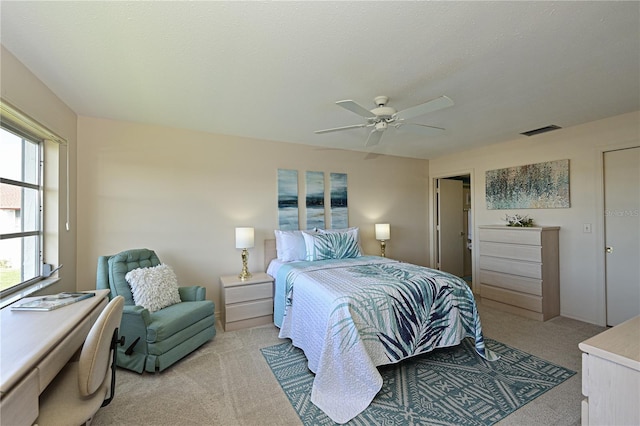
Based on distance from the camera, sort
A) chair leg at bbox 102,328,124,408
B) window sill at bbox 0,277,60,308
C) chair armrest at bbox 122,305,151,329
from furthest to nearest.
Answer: chair armrest at bbox 122,305,151,329 < window sill at bbox 0,277,60,308 < chair leg at bbox 102,328,124,408

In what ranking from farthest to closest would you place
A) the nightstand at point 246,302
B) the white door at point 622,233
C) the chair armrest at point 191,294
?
the nightstand at point 246,302 → the white door at point 622,233 → the chair armrest at point 191,294

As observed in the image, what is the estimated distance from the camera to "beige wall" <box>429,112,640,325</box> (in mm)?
3133

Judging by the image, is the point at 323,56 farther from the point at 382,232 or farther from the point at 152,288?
the point at 382,232

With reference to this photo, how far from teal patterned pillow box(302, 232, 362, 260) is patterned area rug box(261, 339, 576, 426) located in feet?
4.02

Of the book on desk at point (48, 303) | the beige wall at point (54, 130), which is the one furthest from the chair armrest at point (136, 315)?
the beige wall at point (54, 130)

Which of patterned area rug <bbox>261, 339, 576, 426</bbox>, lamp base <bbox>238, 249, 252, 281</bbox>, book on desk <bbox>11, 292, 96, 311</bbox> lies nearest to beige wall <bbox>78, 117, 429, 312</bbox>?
lamp base <bbox>238, 249, 252, 281</bbox>

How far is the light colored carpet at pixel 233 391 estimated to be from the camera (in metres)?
1.77

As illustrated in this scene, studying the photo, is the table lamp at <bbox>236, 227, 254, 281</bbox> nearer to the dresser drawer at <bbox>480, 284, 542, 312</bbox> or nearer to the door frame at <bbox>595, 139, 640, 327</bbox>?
the dresser drawer at <bbox>480, 284, 542, 312</bbox>

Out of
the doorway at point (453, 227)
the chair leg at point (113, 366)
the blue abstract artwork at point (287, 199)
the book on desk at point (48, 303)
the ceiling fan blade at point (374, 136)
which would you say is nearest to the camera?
Result: the chair leg at point (113, 366)

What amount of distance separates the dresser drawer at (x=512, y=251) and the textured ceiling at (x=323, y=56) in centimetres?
161

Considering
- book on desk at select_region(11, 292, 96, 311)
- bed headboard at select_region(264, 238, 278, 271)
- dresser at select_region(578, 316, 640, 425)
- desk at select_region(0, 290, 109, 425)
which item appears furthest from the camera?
bed headboard at select_region(264, 238, 278, 271)

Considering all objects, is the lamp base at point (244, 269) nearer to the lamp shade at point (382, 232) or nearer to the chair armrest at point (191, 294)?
the chair armrest at point (191, 294)

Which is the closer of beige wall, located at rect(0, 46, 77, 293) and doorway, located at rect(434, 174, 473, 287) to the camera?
beige wall, located at rect(0, 46, 77, 293)

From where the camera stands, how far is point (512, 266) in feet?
11.8
